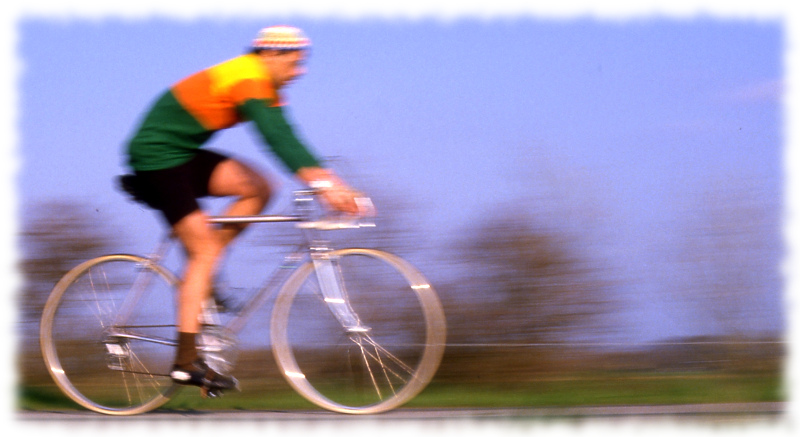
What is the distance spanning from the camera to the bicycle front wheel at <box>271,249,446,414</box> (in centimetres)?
385

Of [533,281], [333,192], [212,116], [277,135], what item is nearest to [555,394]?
[533,281]

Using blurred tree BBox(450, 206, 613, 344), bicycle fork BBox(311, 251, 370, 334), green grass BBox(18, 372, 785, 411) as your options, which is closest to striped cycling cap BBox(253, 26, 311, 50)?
bicycle fork BBox(311, 251, 370, 334)

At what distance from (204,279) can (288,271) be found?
1.14ft

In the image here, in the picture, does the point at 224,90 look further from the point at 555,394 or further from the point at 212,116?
the point at 555,394

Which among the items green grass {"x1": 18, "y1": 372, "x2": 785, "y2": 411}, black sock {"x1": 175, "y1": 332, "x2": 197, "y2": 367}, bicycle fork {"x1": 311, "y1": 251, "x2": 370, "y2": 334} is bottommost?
green grass {"x1": 18, "y1": 372, "x2": 785, "y2": 411}

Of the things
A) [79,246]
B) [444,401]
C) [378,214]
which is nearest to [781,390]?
[444,401]

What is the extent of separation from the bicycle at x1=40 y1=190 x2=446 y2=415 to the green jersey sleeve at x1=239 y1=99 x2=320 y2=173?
186 millimetres

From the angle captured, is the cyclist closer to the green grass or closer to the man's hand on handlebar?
the man's hand on handlebar

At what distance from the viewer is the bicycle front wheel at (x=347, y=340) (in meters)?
3.85

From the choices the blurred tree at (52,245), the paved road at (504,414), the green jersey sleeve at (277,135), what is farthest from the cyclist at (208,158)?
the blurred tree at (52,245)

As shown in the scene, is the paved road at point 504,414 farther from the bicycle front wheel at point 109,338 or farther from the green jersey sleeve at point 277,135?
the green jersey sleeve at point 277,135

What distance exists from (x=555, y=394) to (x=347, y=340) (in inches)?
55.8

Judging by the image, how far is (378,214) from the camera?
574 centimetres

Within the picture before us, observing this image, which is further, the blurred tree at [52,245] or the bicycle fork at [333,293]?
the blurred tree at [52,245]
